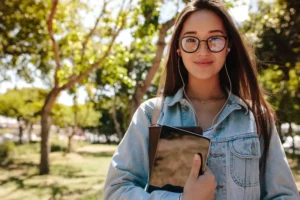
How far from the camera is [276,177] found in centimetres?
134

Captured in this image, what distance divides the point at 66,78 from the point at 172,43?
1033cm

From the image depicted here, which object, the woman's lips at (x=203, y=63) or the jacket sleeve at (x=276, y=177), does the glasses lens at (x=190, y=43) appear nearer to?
the woman's lips at (x=203, y=63)

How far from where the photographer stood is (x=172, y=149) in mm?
1229

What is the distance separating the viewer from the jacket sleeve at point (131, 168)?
125 centimetres

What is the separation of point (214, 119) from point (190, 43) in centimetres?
32

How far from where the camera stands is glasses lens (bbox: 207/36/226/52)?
141 centimetres

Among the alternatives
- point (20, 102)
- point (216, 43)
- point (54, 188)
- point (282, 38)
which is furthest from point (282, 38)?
point (20, 102)

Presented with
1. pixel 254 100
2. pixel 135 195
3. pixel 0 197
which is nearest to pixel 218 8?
pixel 254 100

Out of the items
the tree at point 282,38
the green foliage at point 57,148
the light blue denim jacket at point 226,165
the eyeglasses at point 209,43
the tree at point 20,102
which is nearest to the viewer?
the light blue denim jacket at point 226,165

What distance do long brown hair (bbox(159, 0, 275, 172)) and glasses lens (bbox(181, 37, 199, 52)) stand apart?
75mm

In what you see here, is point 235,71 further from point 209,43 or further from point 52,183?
point 52,183

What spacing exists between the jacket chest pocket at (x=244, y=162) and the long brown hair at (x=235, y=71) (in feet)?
0.20

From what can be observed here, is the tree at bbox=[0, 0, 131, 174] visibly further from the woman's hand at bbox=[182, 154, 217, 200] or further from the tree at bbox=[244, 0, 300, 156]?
the woman's hand at bbox=[182, 154, 217, 200]

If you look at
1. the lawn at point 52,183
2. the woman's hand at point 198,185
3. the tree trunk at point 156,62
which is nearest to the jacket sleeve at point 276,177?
the woman's hand at point 198,185
